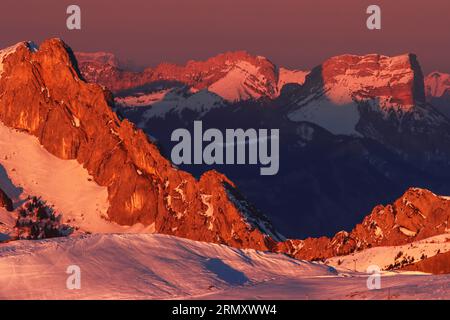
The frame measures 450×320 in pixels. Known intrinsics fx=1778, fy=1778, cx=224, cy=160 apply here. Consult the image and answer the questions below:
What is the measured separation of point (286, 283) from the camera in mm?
199500

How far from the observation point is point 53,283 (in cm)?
19100

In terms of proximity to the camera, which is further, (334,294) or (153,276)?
(153,276)

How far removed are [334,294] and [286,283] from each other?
16.6 m
